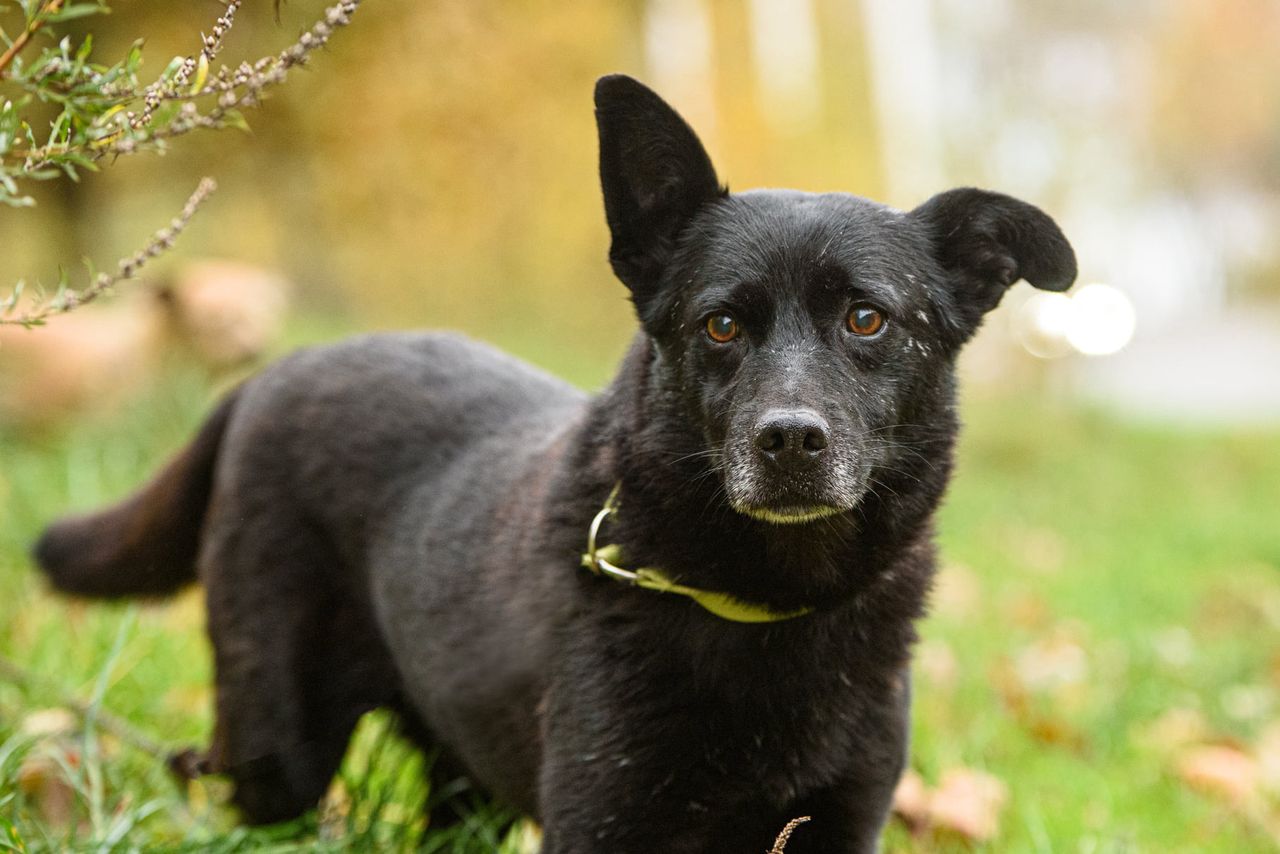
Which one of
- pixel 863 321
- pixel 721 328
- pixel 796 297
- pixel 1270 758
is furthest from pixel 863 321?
pixel 1270 758

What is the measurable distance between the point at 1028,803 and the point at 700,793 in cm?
164

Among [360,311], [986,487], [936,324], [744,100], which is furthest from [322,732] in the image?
[744,100]

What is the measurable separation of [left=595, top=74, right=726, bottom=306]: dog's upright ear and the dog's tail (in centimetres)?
154

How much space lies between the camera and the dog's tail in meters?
3.78

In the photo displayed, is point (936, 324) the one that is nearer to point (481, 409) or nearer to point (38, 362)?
point (481, 409)

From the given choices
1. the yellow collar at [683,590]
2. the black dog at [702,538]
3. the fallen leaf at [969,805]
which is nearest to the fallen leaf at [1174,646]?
the fallen leaf at [969,805]

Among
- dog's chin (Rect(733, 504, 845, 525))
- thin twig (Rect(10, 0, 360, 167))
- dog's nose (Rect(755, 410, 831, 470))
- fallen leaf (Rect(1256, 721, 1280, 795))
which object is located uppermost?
thin twig (Rect(10, 0, 360, 167))

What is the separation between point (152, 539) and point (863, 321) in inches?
85.8

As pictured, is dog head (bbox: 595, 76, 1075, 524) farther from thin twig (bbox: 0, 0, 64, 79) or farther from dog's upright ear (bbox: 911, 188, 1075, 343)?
thin twig (bbox: 0, 0, 64, 79)

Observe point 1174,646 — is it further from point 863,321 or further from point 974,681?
point 863,321

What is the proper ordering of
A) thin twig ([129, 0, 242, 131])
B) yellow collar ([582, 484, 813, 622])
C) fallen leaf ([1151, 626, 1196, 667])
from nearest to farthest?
thin twig ([129, 0, 242, 131]) → yellow collar ([582, 484, 813, 622]) → fallen leaf ([1151, 626, 1196, 667])

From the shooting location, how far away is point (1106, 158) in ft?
64.5

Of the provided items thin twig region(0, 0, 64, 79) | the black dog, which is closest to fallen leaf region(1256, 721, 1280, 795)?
the black dog

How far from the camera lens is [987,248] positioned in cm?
290
